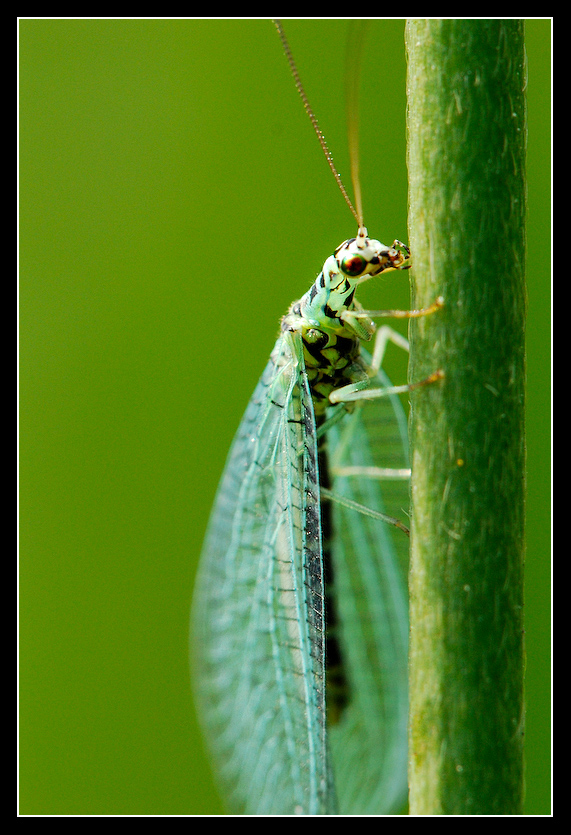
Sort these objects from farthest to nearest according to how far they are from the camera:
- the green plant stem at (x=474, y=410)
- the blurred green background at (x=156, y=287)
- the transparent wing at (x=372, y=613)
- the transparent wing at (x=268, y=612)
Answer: the blurred green background at (x=156, y=287) < the transparent wing at (x=372, y=613) < the transparent wing at (x=268, y=612) < the green plant stem at (x=474, y=410)

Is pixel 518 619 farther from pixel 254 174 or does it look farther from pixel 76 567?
pixel 254 174

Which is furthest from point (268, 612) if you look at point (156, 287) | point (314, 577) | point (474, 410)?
point (156, 287)

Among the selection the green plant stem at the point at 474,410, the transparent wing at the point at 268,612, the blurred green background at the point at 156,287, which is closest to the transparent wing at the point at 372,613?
the transparent wing at the point at 268,612

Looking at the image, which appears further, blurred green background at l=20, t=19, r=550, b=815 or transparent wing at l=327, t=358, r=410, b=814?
blurred green background at l=20, t=19, r=550, b=815

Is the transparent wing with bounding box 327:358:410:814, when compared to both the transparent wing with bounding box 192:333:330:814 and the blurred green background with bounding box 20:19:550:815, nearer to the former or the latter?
the transparent wing with bounding box 192:333:330:814

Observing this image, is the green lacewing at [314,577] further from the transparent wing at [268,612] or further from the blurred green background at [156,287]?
the blurred green background at [156,287]

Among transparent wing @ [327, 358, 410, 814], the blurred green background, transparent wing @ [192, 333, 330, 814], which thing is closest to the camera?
transparent wing @ [192, 333, 330, 814]

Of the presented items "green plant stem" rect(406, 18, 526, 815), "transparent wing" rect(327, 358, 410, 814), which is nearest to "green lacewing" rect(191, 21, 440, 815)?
"transparent wing" rect(327, 358, 410, 814)
